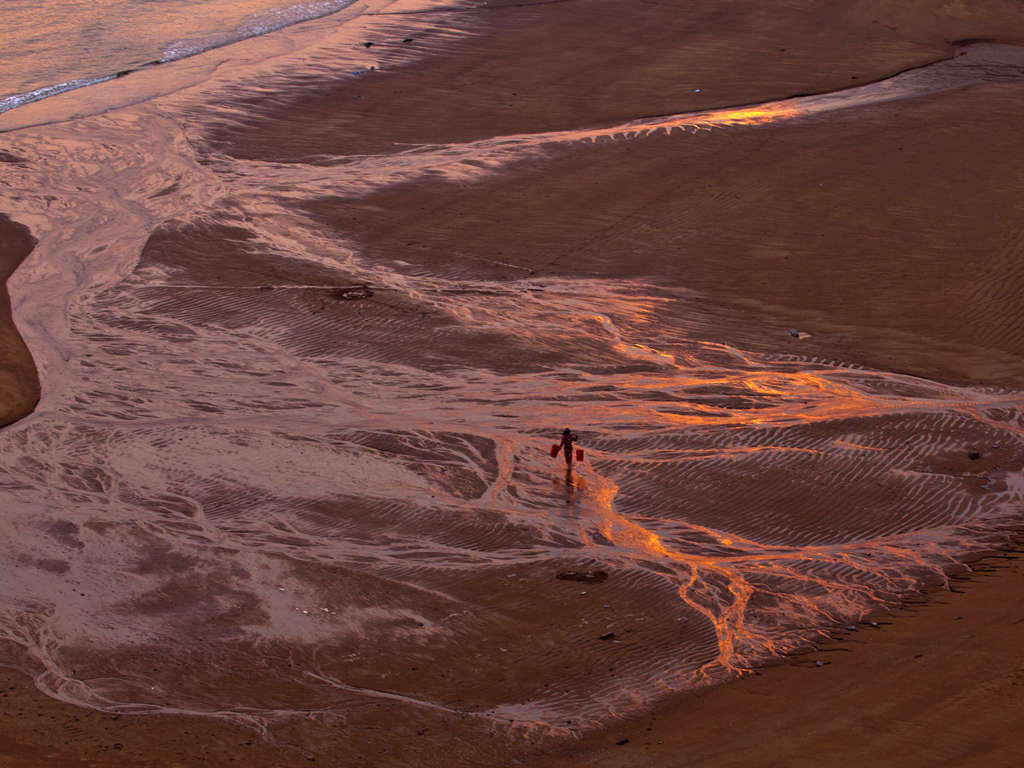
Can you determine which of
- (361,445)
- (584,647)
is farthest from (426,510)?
(584,647)

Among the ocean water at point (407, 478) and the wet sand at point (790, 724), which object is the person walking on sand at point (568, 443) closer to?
the ocean water at point (407, 478)

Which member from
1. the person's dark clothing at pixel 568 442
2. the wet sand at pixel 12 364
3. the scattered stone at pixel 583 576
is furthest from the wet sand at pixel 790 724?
the wet sand at pixel 12 364

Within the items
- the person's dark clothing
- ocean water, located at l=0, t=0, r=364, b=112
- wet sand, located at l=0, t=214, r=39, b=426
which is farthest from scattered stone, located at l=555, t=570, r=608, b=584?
ocean water, located at l=0, t=0, r=364, b=112

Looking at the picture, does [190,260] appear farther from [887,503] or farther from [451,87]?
[887,503]

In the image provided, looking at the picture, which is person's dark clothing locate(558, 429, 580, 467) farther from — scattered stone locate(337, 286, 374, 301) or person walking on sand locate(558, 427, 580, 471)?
scattered stone locate(337, 286, 374, 301)

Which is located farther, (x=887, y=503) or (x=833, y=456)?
(x=833, y=456)

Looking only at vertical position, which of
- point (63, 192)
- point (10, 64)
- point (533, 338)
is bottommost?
point (533, 338)
